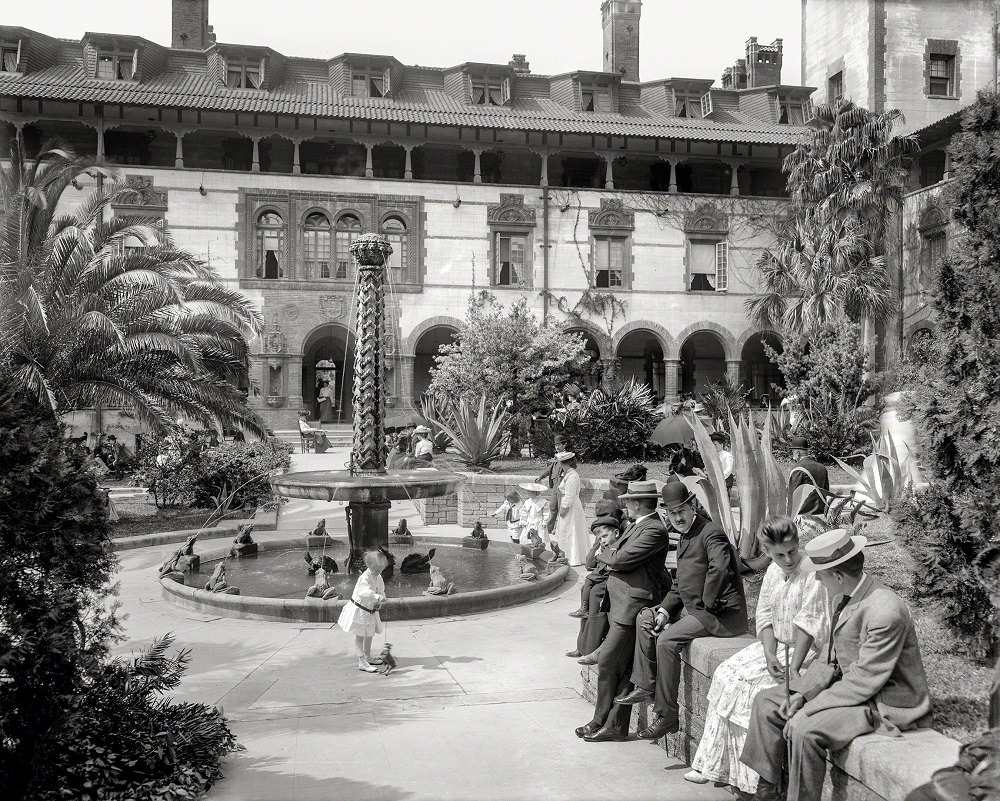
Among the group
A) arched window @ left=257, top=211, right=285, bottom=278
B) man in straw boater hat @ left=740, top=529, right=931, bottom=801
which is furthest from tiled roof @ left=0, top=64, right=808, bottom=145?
man in straw boater hat @ left=740, top=529, right=931, bottom=801

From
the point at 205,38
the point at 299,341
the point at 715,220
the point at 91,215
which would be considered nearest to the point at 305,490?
the point at 91,215

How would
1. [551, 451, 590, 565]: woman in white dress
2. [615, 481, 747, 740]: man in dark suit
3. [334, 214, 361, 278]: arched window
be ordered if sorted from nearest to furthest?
1. [615, 481, 747, 740]: man in dark suit
2. [551, 451, 590, 565]: woman in white dress
3. [334, 214, 361, 278]: arched window

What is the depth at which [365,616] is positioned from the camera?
7.00m

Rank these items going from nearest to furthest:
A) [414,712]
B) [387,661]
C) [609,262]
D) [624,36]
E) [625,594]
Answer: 1. [625,594]
2. [414,712]
3. [387,661]
4. [609,262]
5. [624,36]

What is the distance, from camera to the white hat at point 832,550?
13.7 feet

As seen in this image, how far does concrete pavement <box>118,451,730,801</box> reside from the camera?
15.7ft

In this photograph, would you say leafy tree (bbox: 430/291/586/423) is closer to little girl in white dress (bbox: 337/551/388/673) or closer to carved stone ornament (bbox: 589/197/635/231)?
little girl in white dress (bbox: 337/551/388/673)

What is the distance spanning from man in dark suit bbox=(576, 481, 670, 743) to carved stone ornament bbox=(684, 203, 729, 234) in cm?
3061

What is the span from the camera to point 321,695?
21.0ft

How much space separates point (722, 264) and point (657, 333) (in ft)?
13.3

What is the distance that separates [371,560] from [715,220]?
102ft

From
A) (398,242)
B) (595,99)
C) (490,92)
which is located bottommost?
(398,242)

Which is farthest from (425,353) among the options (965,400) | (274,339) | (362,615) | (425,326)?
(965,400)

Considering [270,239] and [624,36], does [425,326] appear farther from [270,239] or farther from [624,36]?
[624,36]
